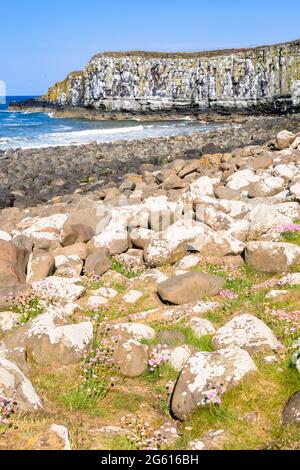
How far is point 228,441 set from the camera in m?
4.05

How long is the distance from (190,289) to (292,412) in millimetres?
3306

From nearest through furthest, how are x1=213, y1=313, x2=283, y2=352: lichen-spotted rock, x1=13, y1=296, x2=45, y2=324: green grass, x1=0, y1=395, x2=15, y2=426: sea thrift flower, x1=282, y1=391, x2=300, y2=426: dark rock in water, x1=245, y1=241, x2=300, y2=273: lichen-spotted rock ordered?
x1=0, y1=395, x2=15, y2=426: sea thrift flower
x1=282, y1=391, x2=300, y2=426: dark rock in water
x1=213, y1=313, x2=283, y2=352: lichen-spotted rock
x1=13, y1=296, x2=45, y2=324: green grass
x1=245, y1=241, x2=300, y2=273: lichen-spotted rock

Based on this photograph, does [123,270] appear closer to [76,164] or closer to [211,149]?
[76,164]

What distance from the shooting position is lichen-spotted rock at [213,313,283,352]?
5.45 m

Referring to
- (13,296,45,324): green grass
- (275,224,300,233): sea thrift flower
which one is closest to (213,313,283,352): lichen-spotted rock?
(13,296,45,324): green grass

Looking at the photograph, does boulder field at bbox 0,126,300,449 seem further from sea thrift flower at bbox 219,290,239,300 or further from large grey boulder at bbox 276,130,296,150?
large grey boulder at bbox 276,130,296,150

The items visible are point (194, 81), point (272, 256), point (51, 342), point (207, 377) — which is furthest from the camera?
point (194, 81)

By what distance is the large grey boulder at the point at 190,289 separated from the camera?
740 centimetres

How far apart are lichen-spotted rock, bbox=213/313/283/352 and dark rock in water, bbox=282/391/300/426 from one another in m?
1.02

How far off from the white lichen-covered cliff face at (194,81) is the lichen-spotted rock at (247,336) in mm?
67890

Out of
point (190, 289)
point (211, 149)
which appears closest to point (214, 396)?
point (190, 289)

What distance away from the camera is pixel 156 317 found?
705 centimetres

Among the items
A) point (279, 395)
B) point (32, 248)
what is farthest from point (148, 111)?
point (279, 395)
